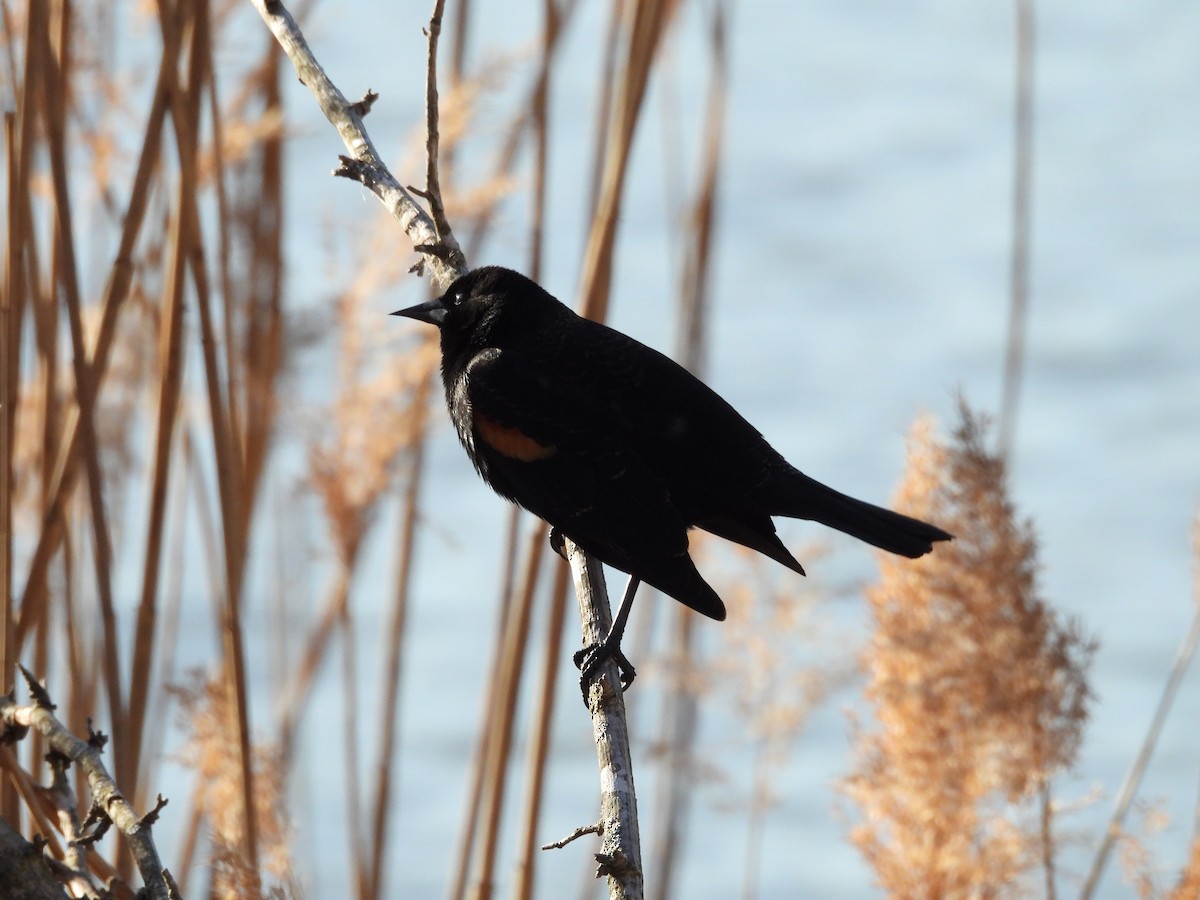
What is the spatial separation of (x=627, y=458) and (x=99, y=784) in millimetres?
986

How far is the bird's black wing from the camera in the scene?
1.98m

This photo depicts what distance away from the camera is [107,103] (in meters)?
3.17

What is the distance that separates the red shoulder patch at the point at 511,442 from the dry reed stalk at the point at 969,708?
578 millimetres

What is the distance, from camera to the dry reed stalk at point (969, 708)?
1.99m

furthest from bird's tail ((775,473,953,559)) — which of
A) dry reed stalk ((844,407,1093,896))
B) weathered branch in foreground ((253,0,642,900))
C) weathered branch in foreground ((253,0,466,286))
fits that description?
weathered branch in foreground ((253,0,466,286))

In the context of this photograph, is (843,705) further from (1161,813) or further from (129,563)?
(129,563)

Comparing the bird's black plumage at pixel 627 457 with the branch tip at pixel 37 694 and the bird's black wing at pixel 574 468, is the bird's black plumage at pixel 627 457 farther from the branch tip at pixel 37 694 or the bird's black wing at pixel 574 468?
the branch tip at pixel 37 694

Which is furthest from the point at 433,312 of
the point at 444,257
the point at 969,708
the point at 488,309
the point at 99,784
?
the point at 99,784

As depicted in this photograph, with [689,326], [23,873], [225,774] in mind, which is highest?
[689,326]

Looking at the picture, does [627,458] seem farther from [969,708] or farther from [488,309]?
[969,708]

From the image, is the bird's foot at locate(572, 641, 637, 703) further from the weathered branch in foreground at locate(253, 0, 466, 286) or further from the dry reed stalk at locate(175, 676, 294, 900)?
the weathered branch in foreground at locate(253, 0, 466, 286)

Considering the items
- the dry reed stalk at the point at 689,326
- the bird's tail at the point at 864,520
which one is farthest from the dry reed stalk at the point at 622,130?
the dry reed stalk at the point at 689,326

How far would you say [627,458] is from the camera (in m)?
2.11

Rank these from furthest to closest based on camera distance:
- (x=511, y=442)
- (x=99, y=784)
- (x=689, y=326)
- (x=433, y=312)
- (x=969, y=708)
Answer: (x=689, y=326) < (x=433, y=312) < (x=511, y=442) < (x=969, y=708) < (x=99, y=784)
